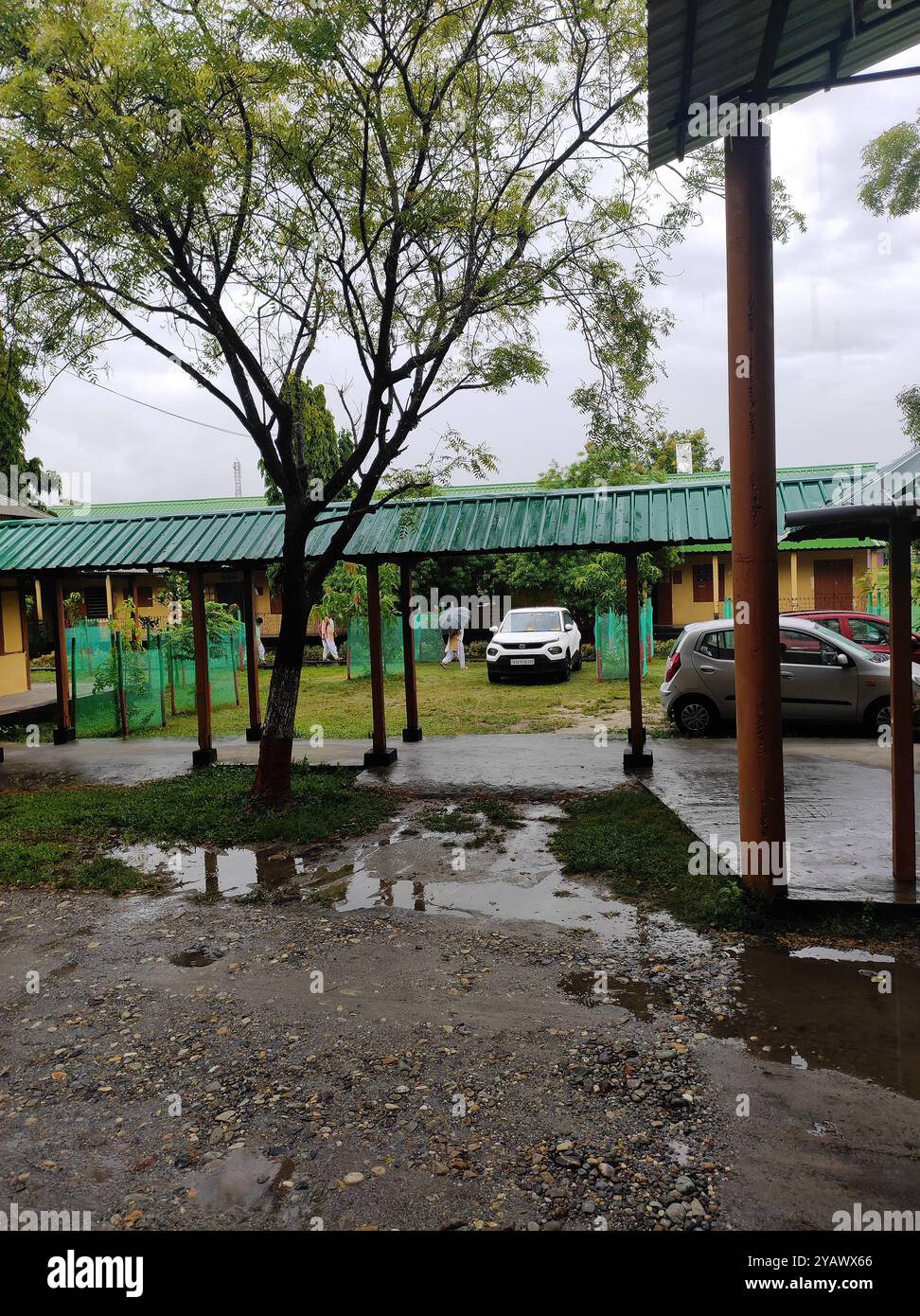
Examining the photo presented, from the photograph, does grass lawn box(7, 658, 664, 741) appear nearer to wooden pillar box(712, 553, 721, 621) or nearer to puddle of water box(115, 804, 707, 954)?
puddle of water box(115, 804, 707, 954)

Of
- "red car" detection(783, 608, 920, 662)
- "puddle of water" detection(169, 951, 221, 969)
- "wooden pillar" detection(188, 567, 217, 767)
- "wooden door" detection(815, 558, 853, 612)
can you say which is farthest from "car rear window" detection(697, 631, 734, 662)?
"wooden door" detection(815, 558, 853, 612)

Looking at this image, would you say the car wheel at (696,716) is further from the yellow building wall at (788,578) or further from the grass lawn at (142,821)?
the yellow building wall at (788,578)

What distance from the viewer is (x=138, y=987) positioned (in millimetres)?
5070

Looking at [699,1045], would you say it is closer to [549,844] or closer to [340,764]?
[549,844]

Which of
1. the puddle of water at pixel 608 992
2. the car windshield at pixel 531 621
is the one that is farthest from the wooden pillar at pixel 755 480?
the car windshield at pixel 531 621

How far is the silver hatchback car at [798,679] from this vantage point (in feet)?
38.6

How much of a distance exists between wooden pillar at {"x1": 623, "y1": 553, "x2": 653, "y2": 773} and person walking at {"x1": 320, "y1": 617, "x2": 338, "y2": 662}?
45.9 ft

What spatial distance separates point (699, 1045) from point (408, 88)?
26.5 feet

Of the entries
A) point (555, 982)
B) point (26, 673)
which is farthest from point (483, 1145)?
point (26, 673)

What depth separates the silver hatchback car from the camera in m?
11.8

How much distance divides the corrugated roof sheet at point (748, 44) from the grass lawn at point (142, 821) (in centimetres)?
652

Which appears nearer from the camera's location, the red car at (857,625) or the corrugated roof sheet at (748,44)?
the corrugated roof sheet at (748,44)
